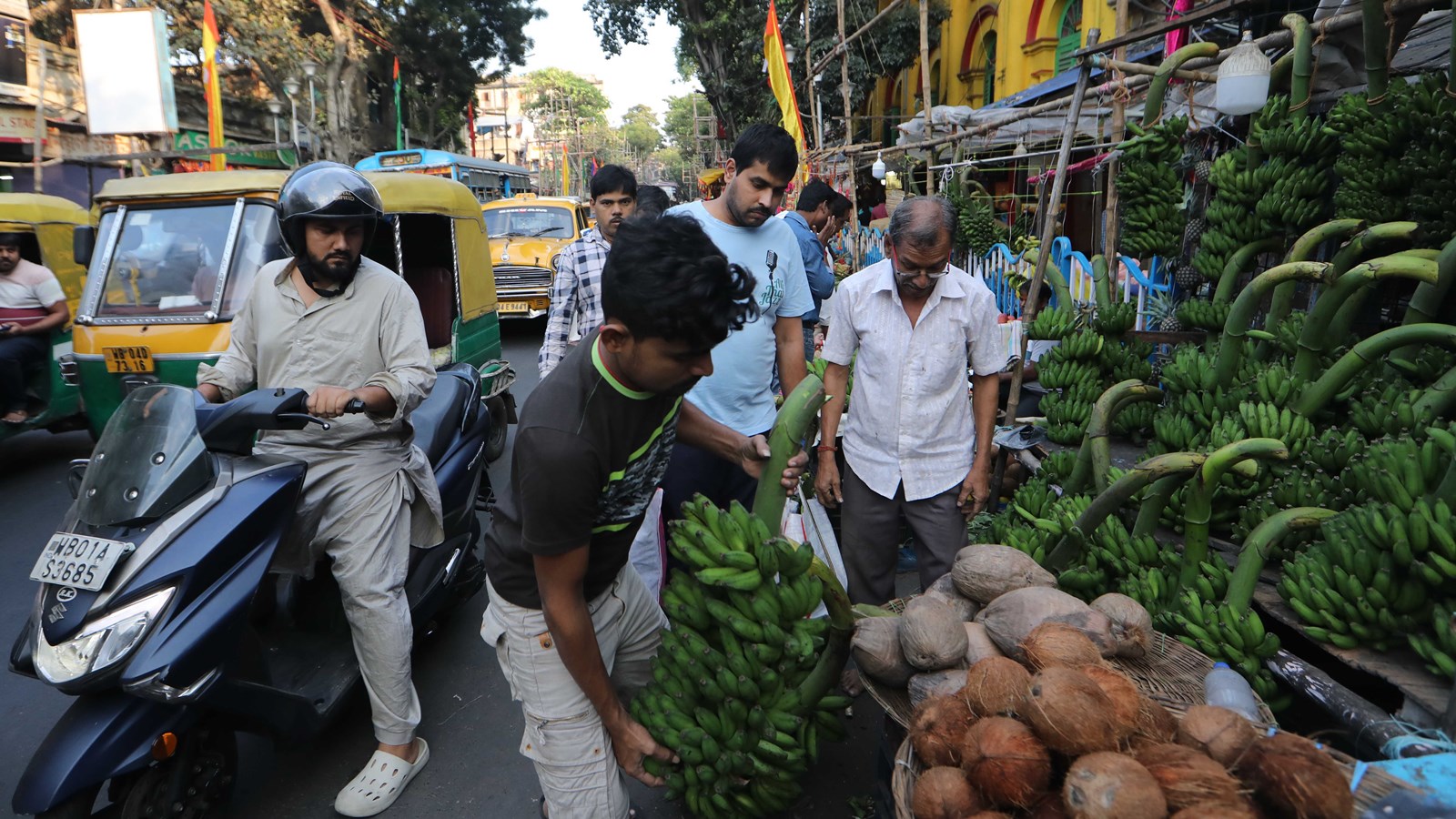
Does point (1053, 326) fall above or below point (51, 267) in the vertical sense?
below

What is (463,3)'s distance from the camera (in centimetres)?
2873

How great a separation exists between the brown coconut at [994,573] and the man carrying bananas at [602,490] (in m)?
0.72

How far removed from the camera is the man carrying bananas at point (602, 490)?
5.59ft

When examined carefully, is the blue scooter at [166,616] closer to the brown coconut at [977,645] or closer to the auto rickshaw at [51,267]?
the brown coconut at [977,645]

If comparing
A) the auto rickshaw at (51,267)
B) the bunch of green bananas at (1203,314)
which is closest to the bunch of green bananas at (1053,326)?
the bunch of green bananas at (1203,314)

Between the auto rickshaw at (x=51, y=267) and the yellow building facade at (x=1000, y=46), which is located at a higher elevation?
the yellow building facade at (x=1000, y=46)

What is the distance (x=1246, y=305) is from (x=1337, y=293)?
0.42 metres

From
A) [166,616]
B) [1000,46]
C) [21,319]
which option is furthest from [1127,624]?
[1000,46]

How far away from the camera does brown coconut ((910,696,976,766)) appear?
1.77 metres

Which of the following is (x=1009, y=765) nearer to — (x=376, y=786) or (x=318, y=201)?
(x=376, y=786)

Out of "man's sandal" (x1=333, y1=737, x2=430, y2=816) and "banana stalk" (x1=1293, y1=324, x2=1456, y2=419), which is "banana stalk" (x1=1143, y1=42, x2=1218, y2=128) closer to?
"banana stalk" (x1=1293, y1=324, x2=1456, y2=419)

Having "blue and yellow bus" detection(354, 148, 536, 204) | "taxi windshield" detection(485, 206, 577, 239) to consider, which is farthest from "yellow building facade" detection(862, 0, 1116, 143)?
"blue and yellow bus" detection(354, 148, 536, 204)

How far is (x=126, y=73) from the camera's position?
11844 mm

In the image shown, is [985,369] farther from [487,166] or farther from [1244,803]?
[487,166]
